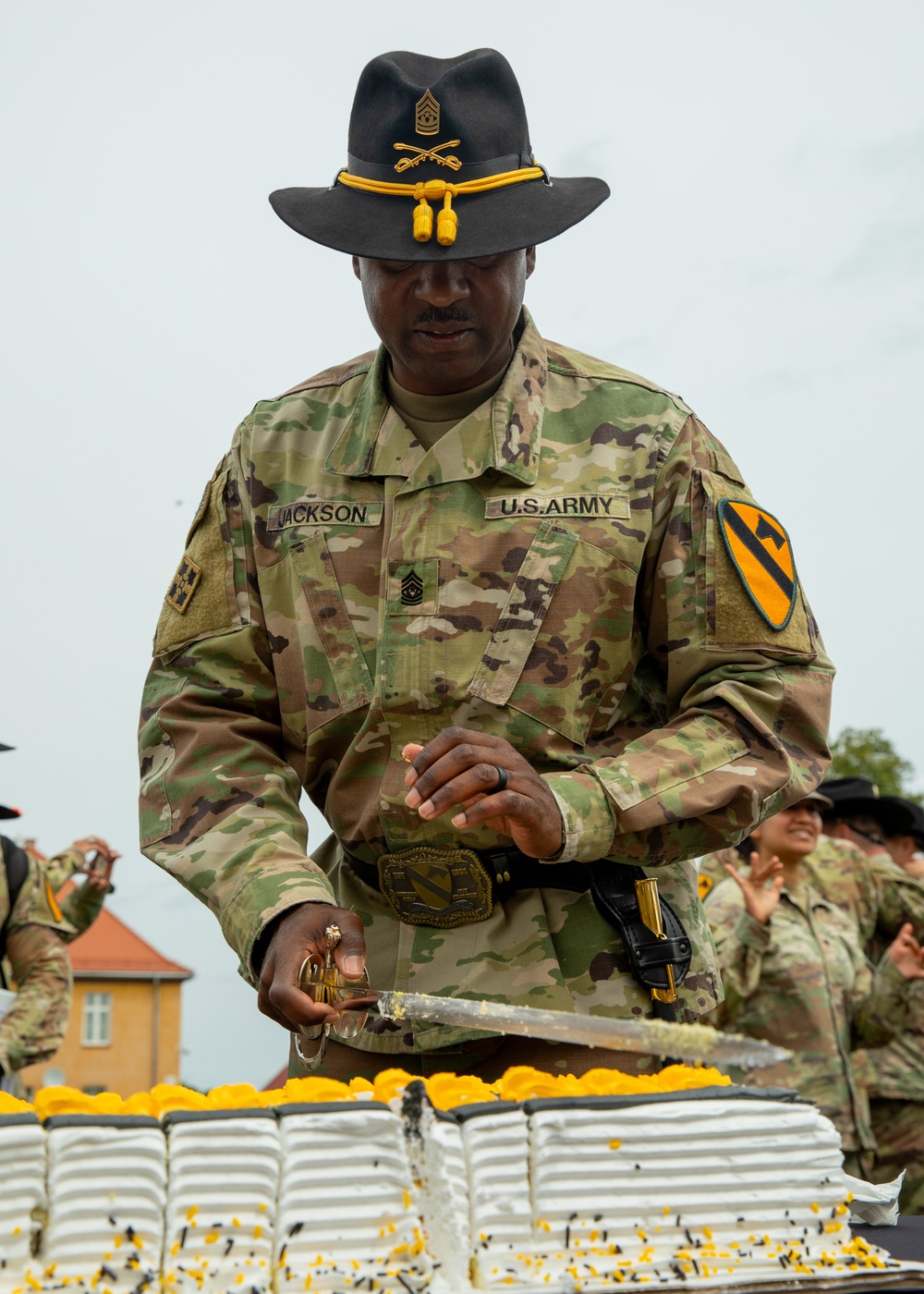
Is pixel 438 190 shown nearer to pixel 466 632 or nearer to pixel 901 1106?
pixel 466 632

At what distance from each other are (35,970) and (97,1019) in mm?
33301

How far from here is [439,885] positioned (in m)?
3.12

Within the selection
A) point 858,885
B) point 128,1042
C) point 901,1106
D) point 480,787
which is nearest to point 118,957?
point 128,1042

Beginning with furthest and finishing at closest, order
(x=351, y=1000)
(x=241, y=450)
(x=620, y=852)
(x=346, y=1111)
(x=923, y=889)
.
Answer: (x=923, y=889), (x=241, y=450), (x=620, y=852), (x=351, y=1000), (x=346, y=1111)

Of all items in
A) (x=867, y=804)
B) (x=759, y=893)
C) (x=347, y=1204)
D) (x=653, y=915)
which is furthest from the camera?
(x=867, y=804)

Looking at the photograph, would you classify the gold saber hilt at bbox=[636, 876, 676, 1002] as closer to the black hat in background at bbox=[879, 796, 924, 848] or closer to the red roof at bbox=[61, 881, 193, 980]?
the black hat in background at bbox=[879, 796, 924, 848]

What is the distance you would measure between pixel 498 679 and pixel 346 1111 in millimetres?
1132

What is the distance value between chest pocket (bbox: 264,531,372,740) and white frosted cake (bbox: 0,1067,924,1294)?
102 centimetres

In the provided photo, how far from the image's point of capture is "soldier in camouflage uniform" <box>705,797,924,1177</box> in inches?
321

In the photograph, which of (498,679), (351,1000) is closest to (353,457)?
(498,679)

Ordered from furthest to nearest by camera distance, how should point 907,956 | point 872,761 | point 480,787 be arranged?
1. point 872,761
2. point 907,956
3. point 480,787

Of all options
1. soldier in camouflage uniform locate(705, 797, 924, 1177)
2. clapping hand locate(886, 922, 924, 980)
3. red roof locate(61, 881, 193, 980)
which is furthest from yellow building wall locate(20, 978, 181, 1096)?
clapping hand locate(886, 922, 924, 980)

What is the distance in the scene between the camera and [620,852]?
3.04 m

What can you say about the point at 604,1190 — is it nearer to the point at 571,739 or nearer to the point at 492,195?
the point at 571,739
